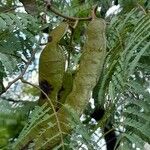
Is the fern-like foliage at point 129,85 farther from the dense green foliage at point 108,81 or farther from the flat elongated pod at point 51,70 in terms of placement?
the flat elongated pod at point 51,70

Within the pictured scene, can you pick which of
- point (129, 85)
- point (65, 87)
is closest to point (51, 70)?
point (65, 87)

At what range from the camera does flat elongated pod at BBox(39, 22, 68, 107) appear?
149 cm

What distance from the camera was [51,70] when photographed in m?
1.49

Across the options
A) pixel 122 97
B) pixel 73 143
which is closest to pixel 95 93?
pixel 122 97

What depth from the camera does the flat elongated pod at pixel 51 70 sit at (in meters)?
1.49

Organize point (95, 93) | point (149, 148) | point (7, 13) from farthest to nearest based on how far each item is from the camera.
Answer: point (7, 13) → point (95, 93) → point (149, 148)

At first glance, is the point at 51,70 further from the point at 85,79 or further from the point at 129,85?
the point at 129,85

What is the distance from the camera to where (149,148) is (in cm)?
147

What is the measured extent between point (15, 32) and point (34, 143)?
1.83 feet

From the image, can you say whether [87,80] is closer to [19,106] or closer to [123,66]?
[123,66]

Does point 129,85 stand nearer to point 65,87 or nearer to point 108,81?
point 108,81

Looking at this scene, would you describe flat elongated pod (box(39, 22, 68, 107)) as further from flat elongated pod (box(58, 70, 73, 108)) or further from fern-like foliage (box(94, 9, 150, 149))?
fern-like foliage (box(94, 9, 150, 149))

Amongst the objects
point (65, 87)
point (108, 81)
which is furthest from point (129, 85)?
point (65, 87)

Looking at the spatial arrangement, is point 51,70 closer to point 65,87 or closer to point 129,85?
point 65,87
